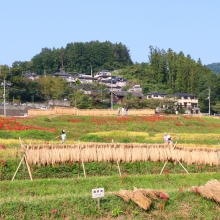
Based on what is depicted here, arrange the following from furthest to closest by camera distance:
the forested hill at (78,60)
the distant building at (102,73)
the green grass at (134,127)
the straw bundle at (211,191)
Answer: the forested hill at (78,60), the distant building at (102,73), the green grass at (134,127), the straw bundle at (211,191)

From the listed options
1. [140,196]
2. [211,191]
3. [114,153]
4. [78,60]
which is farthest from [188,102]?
[140,196]

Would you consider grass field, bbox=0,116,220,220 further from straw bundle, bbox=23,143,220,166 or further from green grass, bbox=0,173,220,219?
straw bundle, bbox=23,143,220,166

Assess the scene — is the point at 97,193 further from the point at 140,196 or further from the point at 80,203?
the point at 140,196

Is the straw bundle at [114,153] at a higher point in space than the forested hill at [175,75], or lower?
lower

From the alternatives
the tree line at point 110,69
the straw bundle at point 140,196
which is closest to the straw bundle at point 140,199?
the straw bundle at point 140,196

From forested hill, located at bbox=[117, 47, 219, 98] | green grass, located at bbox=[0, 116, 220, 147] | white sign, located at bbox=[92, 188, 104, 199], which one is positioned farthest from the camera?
forested hill, located at bbox=[117, 47, 219, 98]

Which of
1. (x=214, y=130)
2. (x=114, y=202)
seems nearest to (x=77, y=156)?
(x=114, y=202)

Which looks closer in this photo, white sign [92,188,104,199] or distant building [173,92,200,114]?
white sign [92,188,104,199]

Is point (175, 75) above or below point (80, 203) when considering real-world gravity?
above

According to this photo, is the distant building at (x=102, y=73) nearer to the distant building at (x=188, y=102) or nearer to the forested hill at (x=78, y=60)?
the forested hill at (x=78, y=60)

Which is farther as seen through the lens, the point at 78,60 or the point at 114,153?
the point at 78,60

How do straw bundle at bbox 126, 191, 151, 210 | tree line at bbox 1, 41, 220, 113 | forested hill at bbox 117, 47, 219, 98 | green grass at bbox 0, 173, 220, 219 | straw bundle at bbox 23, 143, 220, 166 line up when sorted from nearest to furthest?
1. green grass at bbox 0, 173, 220, 219
2. straw bundle at bbox 126, 191, 151, 210
3. straw bundle at bbox 23, 143, 220, 166
4. tree line at bbox 1, 41, 220, 113
5. forested hill at bbox 117, 47, 219, 98

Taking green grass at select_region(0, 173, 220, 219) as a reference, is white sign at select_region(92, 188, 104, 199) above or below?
above

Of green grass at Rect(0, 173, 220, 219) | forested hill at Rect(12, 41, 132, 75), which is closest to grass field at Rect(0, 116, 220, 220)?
green grass at Rect(0, 173, 220, 219)
